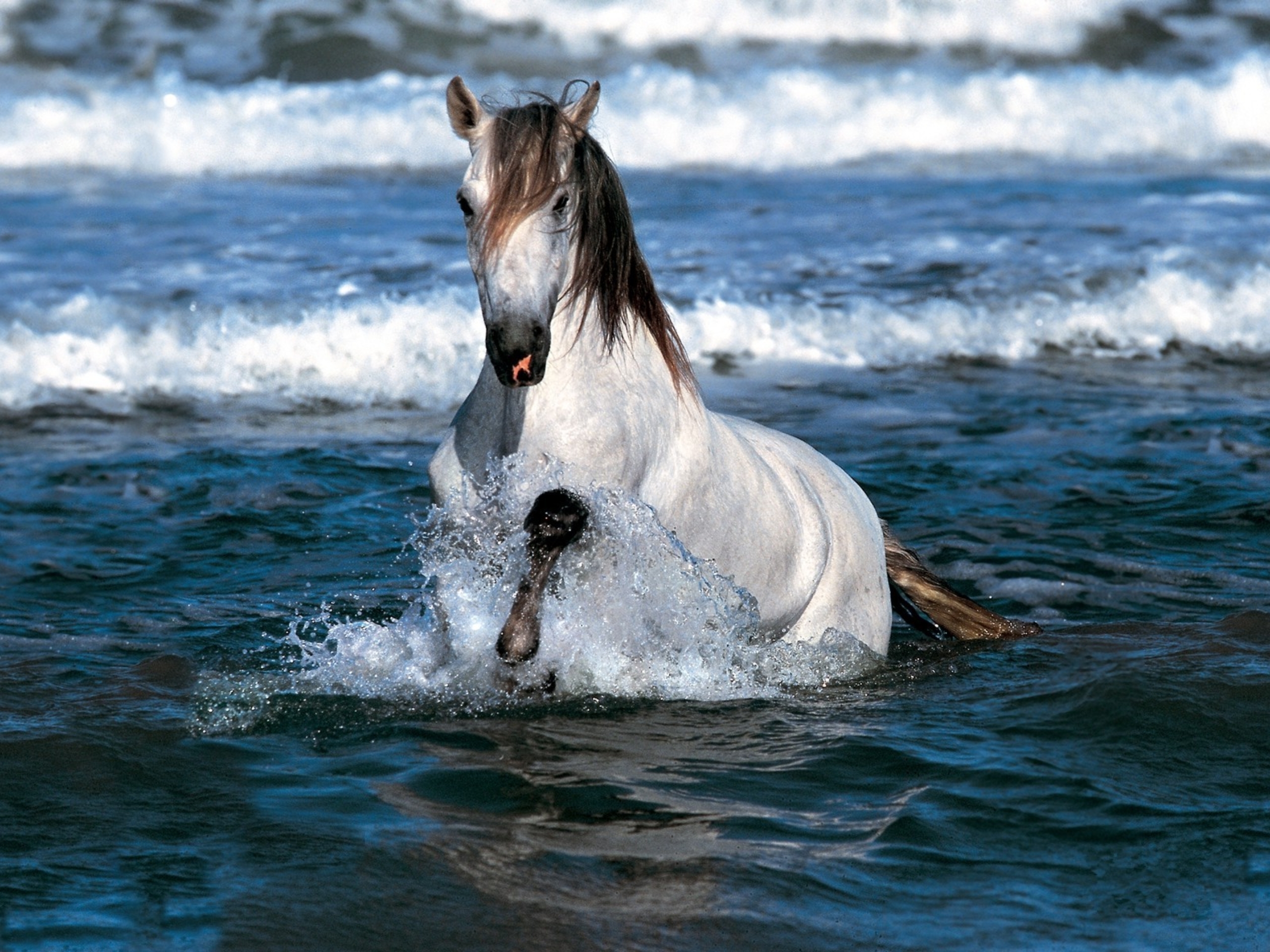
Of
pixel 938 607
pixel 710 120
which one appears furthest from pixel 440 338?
pixel 710 120

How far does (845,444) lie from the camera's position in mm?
8383

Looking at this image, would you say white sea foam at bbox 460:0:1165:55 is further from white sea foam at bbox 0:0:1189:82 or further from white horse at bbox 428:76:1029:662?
white horse at bbox 428:76:1029:662

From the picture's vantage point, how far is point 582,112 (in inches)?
156

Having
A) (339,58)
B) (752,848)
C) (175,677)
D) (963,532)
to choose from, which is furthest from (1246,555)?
(339,58)

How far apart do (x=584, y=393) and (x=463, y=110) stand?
2.54ft

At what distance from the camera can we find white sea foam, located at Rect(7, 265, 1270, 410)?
9.80 meters

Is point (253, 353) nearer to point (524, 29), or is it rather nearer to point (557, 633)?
point (557, 633)

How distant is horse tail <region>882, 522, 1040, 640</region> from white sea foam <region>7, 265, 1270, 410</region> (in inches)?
185

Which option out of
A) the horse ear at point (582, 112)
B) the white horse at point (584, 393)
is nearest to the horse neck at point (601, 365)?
the white horse at point (584, 393)

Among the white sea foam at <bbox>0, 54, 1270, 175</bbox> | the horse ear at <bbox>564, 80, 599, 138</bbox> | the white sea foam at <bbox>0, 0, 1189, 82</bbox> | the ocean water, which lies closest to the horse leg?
the ocean water

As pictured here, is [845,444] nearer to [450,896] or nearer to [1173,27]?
[450,896]

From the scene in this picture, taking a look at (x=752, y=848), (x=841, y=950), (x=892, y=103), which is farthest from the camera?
(x=892, y=103)

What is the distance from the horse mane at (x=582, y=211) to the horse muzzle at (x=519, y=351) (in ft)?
0.66

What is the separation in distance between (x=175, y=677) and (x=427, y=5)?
2091 centimetres
